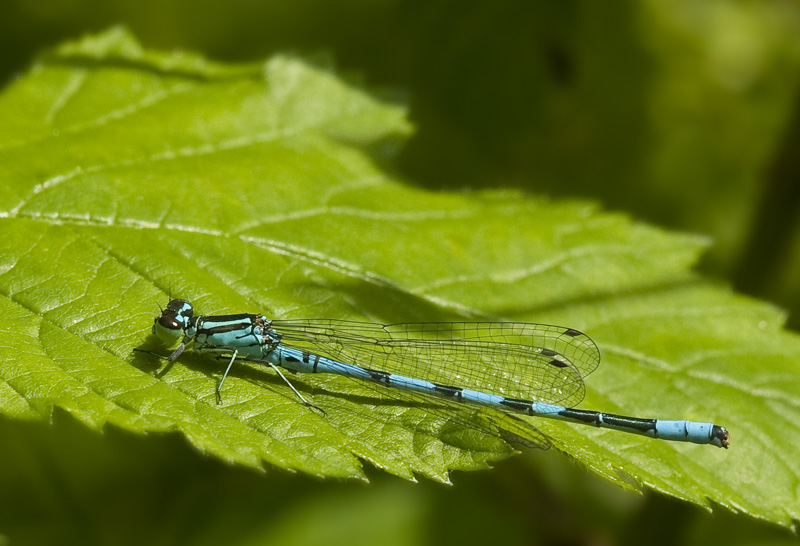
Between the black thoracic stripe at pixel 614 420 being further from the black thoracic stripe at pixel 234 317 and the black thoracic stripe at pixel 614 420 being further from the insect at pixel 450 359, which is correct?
the black thoracic stripe at pixel 234 317

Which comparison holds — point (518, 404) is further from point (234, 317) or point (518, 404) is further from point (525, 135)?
point (525, 135)

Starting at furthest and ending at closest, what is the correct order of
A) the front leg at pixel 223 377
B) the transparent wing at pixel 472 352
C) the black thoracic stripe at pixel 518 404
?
the transparent wing at pixel 472 352, the black thoracic stripe at pixel 518 404, the front leg at pixel 223 377

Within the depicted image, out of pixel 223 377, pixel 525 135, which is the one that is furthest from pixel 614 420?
pixel 525 135

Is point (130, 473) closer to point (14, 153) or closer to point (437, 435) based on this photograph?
point (14, 153)

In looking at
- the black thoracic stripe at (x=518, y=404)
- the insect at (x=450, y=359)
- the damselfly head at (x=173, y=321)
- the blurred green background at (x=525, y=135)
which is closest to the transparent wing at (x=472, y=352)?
the insect at (x=450, y=359)

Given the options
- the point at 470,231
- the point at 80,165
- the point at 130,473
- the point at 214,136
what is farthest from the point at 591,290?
the point at 130,473

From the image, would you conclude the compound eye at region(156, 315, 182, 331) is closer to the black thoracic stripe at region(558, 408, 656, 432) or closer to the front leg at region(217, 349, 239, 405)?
the front leg at region(217, 349, 239, 405)

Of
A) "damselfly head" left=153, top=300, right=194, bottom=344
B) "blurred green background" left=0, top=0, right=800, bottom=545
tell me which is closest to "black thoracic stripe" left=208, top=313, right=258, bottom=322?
"damselfly head" left=153, top=300, right=194, bottom=344
